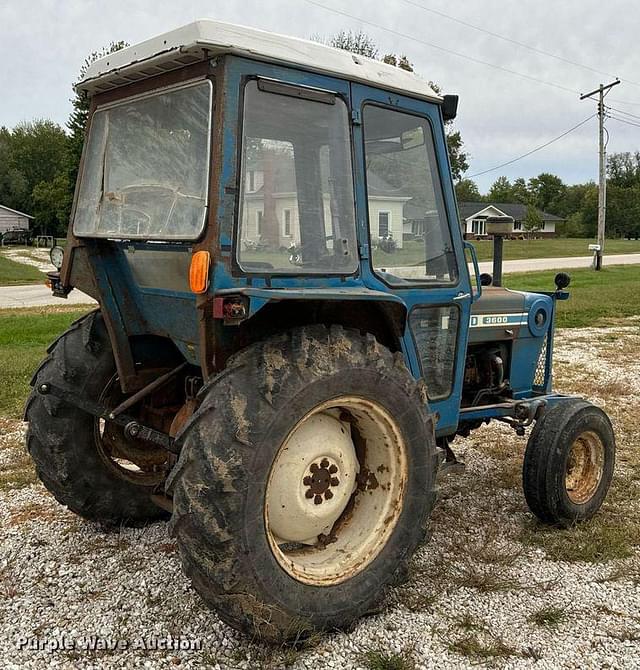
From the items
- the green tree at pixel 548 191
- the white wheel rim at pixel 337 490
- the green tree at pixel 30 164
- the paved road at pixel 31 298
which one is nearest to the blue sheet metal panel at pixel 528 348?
the white wheel rim at pixel 337 490

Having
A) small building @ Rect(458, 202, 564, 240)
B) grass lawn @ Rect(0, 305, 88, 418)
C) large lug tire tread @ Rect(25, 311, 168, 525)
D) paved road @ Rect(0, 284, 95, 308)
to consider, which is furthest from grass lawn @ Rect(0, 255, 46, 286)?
small building @ Rect(458, 202, 564, 240)

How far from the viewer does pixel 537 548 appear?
13.0 feet

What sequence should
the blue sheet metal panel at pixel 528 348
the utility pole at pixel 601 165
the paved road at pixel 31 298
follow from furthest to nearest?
the utility pole at pixel 601 165
the paved road at pixel 31 298
the blue sheet metal panel at pixel 528 348

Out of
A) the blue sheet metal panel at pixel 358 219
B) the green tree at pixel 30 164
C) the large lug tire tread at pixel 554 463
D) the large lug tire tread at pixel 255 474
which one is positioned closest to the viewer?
the large lug tire tread at pixel 255 474

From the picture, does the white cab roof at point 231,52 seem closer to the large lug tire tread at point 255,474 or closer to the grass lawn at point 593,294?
the large lug tire tread at point 255,474

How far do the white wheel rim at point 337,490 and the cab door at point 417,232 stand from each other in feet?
1.69

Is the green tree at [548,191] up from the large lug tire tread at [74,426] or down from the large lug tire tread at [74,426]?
up

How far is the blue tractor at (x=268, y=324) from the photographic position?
9.05 feet

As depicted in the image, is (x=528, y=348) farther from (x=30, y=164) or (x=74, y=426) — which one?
(x=30, y=164)

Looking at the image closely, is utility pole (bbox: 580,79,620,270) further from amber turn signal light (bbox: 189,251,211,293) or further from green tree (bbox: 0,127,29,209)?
green tree (bbox: 0,127,29,209)

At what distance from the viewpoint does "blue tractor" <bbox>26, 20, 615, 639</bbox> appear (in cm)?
276

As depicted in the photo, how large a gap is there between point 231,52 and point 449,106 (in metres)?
1.44

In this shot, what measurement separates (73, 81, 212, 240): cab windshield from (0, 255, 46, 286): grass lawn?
1940cm

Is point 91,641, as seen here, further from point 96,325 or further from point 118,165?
point 118,165
